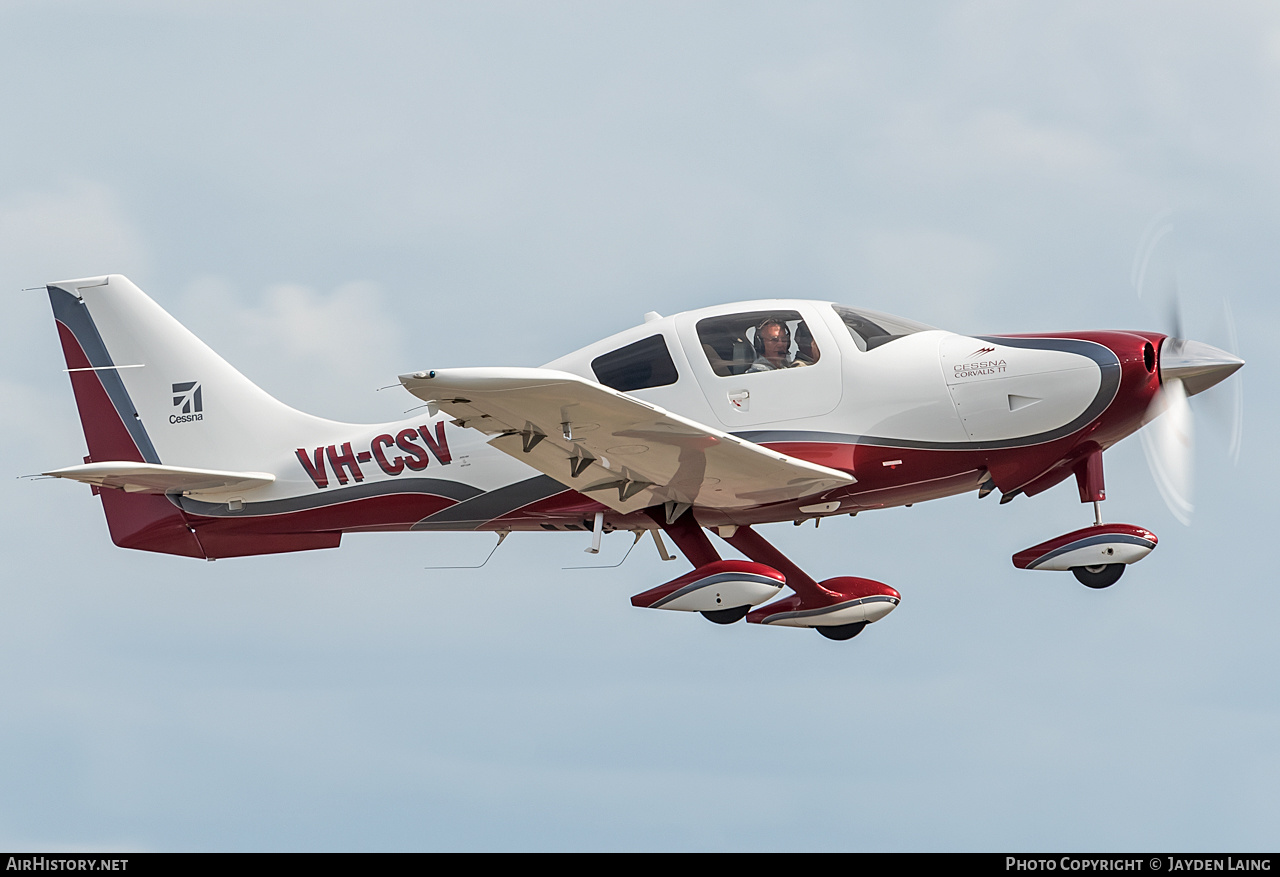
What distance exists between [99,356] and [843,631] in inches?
329

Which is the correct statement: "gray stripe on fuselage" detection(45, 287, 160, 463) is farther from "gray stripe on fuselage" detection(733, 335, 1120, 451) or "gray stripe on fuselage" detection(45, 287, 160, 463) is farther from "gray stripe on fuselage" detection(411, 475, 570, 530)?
"gray stripe on fuselage" detection(733, 335, 1120, 451)

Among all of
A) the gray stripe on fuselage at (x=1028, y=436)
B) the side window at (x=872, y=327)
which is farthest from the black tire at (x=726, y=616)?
the side window at (x=872, y=327)

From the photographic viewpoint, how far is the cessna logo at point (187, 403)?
1478 cm

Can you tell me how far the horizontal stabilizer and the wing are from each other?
3.58 m

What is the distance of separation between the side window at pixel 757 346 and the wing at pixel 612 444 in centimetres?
83

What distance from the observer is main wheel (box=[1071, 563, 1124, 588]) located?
1196 centimetres

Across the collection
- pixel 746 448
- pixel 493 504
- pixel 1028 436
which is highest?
pixel 746 448

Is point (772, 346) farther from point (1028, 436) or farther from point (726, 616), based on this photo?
point (726, 616)

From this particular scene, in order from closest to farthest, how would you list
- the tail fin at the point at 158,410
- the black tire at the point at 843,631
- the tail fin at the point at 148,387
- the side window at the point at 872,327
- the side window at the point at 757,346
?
the side window at the point at 757,346 → the side window at the point at 872,327 → the black tire at the point at 843,631 → the tail fin at the point at 158,410 → the tail fin at the point at 148,387

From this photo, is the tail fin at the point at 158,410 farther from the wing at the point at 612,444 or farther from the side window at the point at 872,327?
the side window at the point at 872,327

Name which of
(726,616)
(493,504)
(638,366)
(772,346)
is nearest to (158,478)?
(493,504)

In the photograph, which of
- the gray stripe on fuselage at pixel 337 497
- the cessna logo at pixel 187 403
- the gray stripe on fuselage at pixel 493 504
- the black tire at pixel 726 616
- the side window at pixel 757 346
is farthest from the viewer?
the cessna logo at pixel 187 403

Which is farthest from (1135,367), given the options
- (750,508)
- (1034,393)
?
(750,508)

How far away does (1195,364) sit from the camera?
1173 cm
